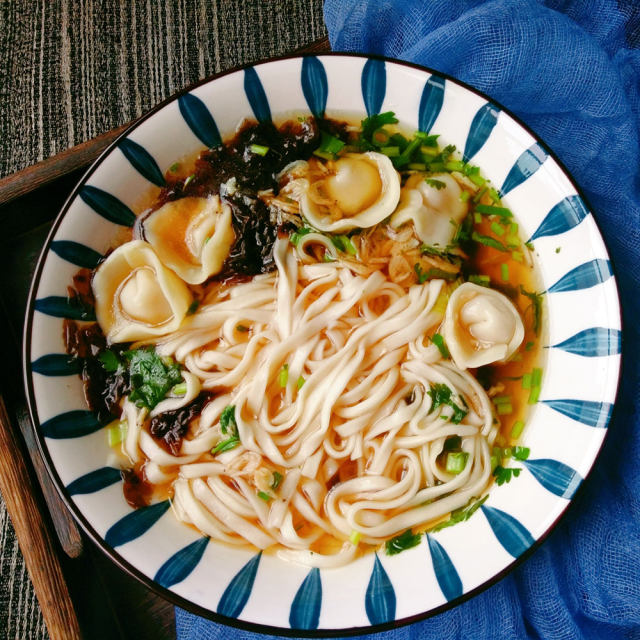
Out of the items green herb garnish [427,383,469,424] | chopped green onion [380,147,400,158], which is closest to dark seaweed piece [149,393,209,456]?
green herb garnish [427,383,469,424]

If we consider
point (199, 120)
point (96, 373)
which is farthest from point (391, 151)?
point (96, 373)

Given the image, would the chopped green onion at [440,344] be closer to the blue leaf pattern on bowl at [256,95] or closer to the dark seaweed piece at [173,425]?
the dark seaweed piece at [173,425]

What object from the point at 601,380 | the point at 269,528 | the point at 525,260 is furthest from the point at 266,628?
the point at 525,260

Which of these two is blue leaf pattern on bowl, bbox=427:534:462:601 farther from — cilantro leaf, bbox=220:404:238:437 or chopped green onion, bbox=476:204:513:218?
chopped green onion, bbox=476:204:513:218

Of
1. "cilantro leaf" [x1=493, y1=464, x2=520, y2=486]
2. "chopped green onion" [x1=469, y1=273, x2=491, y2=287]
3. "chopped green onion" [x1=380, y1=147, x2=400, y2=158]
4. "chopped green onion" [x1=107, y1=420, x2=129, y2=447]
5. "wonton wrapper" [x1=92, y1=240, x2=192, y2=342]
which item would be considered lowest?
"cilantro leaf" [x1=493, y1=464, x2=520, y2=486]

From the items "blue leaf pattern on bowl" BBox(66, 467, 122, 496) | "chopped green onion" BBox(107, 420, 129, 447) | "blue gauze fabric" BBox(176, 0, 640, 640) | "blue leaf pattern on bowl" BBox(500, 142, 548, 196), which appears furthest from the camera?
"blue gauze fabric" BBox(176, 0, 640, 640)

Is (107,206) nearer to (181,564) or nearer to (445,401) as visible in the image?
(181,564)

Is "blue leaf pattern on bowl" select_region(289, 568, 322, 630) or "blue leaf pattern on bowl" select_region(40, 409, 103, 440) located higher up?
"blue leaf pattern on bowl" select_region(40, 409, 103, 440)
